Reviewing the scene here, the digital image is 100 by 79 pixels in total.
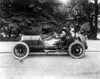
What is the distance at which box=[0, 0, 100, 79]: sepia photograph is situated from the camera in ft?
15.0

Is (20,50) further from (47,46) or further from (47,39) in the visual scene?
(47,39)

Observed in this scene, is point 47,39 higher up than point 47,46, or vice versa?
point 47,39

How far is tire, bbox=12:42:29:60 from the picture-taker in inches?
223

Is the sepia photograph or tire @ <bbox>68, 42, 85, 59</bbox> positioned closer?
the sepia photograph

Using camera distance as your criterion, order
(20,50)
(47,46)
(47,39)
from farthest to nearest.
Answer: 1. (47,39)
2. (47,46)
3. (20,50)

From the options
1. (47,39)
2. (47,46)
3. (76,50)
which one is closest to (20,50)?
(47,46)

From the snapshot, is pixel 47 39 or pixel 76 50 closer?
pixel 76 50

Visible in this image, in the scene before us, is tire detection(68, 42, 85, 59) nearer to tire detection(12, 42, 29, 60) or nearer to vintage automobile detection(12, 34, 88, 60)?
vintage automobile detection(12, 34, 88, 60)

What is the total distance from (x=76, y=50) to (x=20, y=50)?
169 cm

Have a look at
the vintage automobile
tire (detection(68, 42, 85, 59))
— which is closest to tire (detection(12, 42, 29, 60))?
the vintage automobile

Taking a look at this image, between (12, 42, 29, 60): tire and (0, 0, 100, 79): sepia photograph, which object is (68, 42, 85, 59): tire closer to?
(0, 0, 100, 79): sepia photograph

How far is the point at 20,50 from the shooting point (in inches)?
226

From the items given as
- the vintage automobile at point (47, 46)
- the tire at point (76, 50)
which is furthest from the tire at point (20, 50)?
the tire at point (76, 50)

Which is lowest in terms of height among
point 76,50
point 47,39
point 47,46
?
point 76,50
